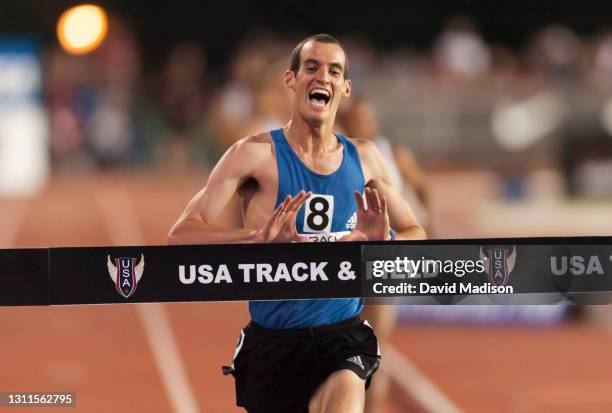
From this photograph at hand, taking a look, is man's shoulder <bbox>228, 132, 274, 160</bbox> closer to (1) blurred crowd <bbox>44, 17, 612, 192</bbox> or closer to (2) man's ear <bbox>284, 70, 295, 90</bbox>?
(2) man's ear <bbox>284, 70, 295, 90</bbox>

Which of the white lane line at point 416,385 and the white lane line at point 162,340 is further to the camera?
the white lane line at point 162,340

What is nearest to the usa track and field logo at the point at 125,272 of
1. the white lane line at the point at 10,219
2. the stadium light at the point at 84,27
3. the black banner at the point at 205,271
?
the black banner at the point at 205,271

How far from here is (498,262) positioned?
4.80 meters

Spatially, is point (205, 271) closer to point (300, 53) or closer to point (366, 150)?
point (366, 150)

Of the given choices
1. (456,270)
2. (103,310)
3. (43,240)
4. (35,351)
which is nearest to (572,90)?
(43,240)

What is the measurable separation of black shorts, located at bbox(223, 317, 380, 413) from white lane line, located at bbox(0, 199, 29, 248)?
1286 cm

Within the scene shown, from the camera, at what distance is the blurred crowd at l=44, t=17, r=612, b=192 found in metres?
22.7

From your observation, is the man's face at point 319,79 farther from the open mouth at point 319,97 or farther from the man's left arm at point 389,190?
the man's left arm at point 389,190

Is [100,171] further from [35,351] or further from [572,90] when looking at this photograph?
[35,351]

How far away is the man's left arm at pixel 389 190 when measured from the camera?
4711 millimetres

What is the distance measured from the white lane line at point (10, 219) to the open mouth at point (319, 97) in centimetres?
1311

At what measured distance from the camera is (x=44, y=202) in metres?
23.5

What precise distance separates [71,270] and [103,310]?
797cm

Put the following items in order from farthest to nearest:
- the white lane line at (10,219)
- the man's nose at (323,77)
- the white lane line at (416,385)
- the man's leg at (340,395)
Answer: the white lane line at (10,219) → the white lane line at (416,385) → the man's nose at (323,77) → the man's leg at (340,395)
